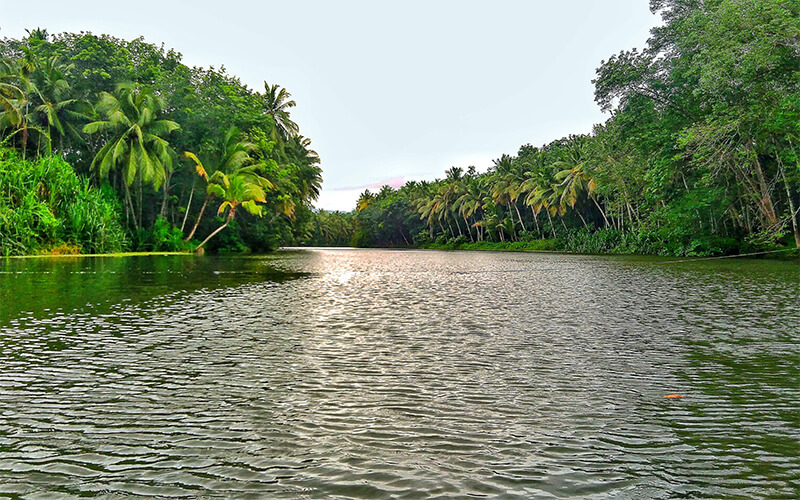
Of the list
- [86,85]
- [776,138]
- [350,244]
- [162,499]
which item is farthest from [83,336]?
[350,244]

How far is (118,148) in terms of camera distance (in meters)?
32.2

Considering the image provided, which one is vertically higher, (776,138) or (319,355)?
(776,138)

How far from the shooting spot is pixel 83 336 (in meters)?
6.79

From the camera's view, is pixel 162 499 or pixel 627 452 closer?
pixel 162 499

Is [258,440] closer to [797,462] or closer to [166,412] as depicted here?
[166,412]

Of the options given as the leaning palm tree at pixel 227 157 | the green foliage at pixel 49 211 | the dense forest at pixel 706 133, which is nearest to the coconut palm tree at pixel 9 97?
the green foliage at pixel 49 211

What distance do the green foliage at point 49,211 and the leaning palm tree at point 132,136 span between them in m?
2.26

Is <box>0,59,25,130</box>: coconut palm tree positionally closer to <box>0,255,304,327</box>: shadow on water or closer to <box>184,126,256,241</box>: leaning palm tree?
<box>184,126,256,241</box>: leaning palm tree

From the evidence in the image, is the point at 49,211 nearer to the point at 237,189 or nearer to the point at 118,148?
the point at 118,148

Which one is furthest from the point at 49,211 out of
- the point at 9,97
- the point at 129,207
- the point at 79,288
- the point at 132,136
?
the point at 79,288

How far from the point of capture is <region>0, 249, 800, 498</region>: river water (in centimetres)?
280

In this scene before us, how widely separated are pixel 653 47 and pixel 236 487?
34.3 m

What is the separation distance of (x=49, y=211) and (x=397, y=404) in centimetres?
2757

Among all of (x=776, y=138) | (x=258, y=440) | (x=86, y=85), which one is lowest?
(x=258, y=440)
